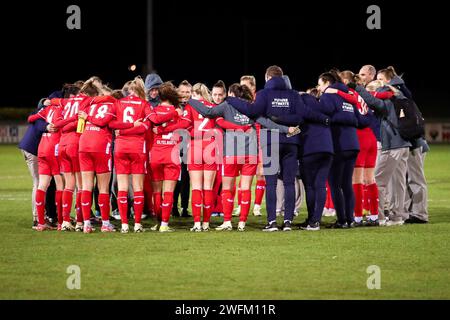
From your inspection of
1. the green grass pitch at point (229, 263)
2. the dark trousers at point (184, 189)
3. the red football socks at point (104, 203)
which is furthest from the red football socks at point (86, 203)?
the dark trousers at point (184, 189)

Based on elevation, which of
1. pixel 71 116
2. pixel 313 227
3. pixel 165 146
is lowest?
pixel 313 227

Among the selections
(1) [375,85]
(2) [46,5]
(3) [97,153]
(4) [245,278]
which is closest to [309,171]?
(1) [375,85]

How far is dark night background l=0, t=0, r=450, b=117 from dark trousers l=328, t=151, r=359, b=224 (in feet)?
113

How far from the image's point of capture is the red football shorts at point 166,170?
10.6 metres

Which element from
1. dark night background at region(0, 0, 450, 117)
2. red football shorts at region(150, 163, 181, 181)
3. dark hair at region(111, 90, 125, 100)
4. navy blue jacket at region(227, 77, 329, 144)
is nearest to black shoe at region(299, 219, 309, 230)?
navy blue jacket at region(227, 77, 329, 144)

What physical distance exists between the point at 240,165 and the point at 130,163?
1.42 meters

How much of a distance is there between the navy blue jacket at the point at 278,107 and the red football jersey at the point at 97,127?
1514 mm

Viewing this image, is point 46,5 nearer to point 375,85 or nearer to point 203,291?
point 375,85

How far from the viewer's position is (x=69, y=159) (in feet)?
35.7

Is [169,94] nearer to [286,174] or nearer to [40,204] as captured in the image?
[286,174]

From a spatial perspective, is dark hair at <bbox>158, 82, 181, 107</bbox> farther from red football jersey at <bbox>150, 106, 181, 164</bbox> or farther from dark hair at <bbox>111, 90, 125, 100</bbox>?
dark hair at <bbox>111, 90, 125, 100</bbox>

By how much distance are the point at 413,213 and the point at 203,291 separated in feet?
17.7

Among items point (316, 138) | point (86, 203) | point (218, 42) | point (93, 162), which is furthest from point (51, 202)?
point (218, 42)

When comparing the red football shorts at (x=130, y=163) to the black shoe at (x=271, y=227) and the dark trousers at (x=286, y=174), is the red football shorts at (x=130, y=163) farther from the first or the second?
the black shoe at (x=271, y=227)
